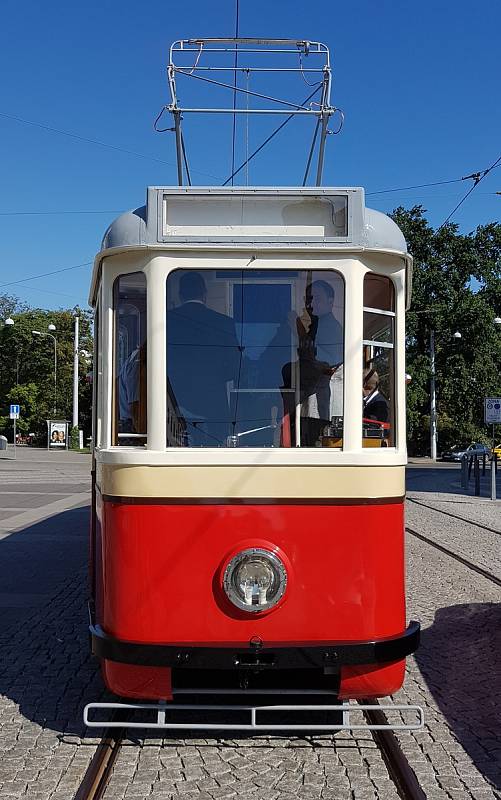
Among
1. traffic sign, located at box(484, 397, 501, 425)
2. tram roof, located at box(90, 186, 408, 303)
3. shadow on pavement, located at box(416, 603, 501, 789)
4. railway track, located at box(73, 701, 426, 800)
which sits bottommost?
shadow on pavement, located at box(416, 603, 501, 789)

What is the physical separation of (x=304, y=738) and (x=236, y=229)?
2.57m

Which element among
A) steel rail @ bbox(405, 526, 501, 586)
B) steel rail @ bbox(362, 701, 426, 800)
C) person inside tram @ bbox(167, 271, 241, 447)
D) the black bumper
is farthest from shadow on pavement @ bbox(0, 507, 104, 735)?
steel rail @ bbox(405, 526, 501, 586)

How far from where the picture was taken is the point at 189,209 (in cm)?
432

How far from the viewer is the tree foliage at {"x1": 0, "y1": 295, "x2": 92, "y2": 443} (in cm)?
6209

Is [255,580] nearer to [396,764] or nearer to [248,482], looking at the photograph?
[248,482]

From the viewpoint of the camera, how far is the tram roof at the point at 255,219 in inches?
168

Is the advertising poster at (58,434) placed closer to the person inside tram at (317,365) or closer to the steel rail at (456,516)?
the steel rail at (456,516)

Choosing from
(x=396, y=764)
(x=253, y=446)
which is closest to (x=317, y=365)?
(x=253, y=446)

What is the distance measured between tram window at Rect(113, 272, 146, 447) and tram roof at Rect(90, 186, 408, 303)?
0.22m

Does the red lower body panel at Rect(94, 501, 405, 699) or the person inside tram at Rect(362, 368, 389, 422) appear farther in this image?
the person inside tram at Rect(362, 368, 389, 422)

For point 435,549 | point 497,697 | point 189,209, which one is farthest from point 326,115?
point 435,549

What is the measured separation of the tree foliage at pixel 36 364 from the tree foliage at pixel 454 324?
22497 millimetres

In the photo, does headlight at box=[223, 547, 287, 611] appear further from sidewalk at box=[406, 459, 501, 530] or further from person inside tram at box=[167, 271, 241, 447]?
sidewalk at box=[406, 459, 501, 530]

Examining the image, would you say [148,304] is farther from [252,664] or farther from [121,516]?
[252,664]
